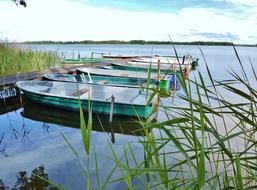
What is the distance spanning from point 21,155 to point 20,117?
2.80 m

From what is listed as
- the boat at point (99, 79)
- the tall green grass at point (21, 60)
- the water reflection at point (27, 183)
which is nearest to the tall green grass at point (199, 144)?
the water reflection at point (27, 183)

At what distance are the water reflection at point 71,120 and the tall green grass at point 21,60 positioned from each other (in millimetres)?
2863

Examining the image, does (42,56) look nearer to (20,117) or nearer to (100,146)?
(20,117)

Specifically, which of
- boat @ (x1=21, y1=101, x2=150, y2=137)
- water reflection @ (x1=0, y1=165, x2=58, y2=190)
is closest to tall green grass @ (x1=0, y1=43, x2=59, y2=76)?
boat @ (x1=21, y1=101, x2=150, y2=137)

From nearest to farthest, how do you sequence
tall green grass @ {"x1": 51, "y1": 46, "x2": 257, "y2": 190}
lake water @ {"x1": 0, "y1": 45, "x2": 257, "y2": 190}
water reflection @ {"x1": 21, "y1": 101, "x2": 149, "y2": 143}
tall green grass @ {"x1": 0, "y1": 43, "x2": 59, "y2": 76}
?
tall green grass @ {"x1": 51, "y1": 46, "x2": 257, "y2": 190} → lake water @ {"x1": 0, "y1": 45, "x2": 257, "y2": 190} → water reflection @ {"x1": 21, "y1": 101, "x2": 149, "y2": 143} → tall green grass @ {"x1": 0, "y1": 43, "x2": 59, "y2": 76}

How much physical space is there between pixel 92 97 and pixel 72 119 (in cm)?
99

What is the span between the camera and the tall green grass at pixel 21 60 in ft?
35.3

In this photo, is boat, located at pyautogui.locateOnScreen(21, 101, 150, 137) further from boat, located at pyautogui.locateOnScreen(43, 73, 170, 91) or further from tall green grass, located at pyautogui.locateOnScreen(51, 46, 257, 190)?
tall green grass, located at pyautogui.locateOnScreen(51, 46, 257, 190)

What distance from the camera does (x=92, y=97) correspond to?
8.43 metres

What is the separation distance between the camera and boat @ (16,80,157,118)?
7184 millimetres

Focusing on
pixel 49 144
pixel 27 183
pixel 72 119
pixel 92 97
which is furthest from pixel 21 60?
pixel 27 183

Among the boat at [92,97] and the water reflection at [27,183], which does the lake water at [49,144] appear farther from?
the boat at [92,97]

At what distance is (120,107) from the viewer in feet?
23.7

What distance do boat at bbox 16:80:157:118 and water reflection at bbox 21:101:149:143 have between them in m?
0.21
